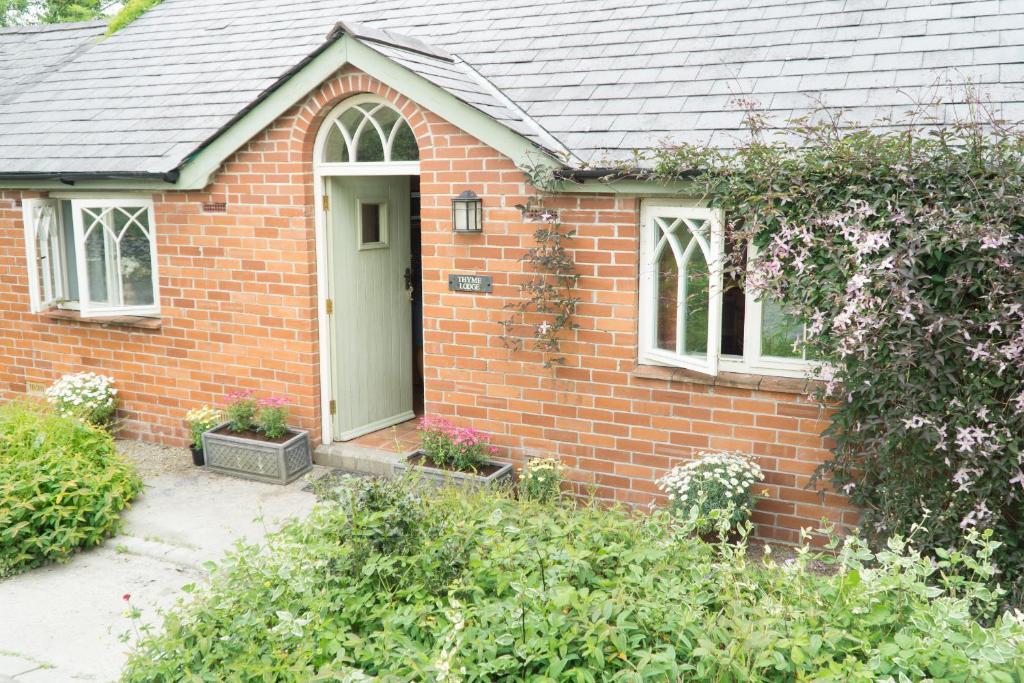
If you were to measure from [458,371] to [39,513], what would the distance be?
338 centimetres

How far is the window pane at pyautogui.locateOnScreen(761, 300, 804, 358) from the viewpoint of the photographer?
21.0ft

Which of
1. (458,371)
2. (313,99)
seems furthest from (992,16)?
(313,99)

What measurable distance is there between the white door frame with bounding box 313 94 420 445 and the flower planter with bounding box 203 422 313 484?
0.38m

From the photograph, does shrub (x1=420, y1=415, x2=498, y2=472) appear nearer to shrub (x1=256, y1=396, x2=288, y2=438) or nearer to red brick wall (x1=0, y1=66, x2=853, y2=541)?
red brick wall (x1=0, y1=66, x2=853, y2=541)

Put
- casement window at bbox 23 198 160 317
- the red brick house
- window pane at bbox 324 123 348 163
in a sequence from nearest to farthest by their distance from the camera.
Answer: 1. the red brick house
2. window pane at bbox 324 123 348 163
3. casement window at bbox 23 198 160 317

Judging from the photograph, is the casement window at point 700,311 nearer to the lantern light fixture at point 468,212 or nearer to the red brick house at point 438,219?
the red brick house at point 438,219

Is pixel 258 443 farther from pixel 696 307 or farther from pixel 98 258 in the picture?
pixel 696 307

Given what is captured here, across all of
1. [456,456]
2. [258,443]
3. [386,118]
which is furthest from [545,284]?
[258,443]

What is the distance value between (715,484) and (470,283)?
8.81ft

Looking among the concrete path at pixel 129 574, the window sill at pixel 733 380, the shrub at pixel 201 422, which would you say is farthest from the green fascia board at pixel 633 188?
the shrub at pixel 201 422

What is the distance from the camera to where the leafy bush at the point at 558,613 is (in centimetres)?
A: 323

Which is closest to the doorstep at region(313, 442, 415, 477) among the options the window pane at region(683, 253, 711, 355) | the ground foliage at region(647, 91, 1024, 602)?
the window pane at region(683, 253, 711, 355)

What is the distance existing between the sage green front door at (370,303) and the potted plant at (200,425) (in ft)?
3.90

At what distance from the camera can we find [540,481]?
23.0ft
